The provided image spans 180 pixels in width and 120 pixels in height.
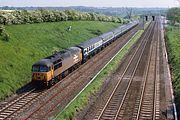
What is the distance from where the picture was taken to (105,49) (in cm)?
6631

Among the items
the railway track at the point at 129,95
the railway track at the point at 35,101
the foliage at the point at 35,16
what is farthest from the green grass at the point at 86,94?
the foliage at the point at 35,16

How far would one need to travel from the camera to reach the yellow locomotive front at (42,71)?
33.6 meters

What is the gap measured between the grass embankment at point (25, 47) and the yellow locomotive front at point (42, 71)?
7.77ft

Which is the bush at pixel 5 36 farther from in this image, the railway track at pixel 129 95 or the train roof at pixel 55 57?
the railway track at pixel 129 95

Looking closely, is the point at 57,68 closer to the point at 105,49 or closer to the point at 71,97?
the point at 71,97

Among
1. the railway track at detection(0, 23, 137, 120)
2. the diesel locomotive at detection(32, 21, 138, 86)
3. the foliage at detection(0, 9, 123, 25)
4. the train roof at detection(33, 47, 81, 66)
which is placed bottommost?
the railway track at detection(0, 23, 137, 120)

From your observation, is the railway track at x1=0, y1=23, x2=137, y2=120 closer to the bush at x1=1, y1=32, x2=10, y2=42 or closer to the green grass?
the green grass

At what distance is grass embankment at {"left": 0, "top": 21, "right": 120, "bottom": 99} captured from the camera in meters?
34.9

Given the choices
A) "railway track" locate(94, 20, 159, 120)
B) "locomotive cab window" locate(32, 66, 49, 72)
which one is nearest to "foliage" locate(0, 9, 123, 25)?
"locomotive cab window" locate(32, 66, 49, 72)

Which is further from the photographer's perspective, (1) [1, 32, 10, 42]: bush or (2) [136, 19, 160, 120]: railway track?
(1) [1, 32, 10, 42]: bush

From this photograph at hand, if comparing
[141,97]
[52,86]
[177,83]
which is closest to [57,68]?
[52,86]

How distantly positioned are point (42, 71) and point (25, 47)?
11.9m

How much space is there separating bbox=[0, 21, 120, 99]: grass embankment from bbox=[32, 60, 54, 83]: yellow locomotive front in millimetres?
2369

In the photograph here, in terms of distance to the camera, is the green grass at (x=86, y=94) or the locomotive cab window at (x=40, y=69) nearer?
the green grass at (x=86, y=94)
